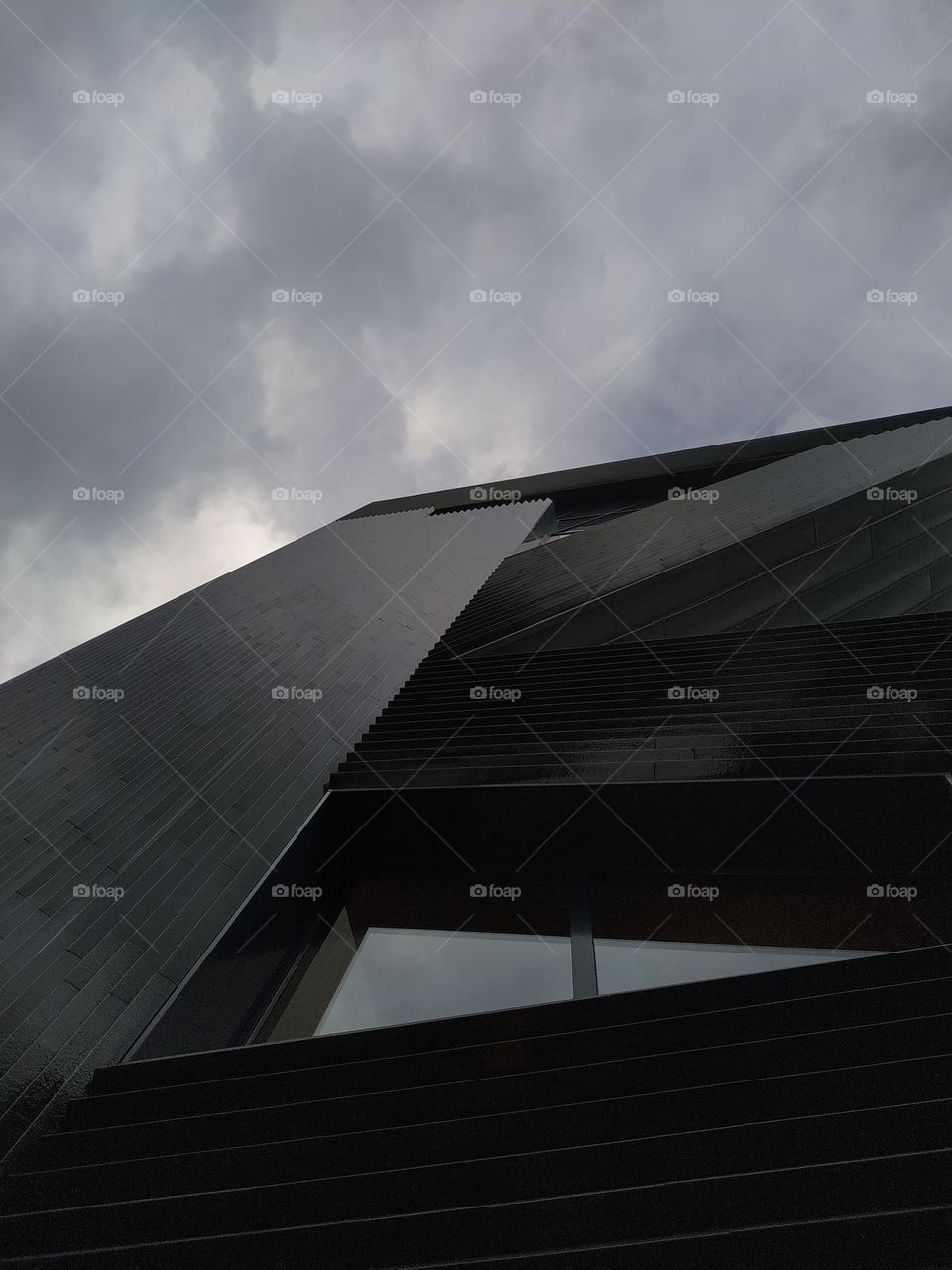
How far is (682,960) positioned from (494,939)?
734mm

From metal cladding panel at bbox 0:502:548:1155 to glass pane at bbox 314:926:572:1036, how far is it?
0.59 m

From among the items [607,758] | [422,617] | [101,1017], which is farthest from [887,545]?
[101,1017]

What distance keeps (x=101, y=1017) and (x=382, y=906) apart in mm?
1253

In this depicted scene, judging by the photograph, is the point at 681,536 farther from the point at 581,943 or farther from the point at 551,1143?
the point at 551,1143

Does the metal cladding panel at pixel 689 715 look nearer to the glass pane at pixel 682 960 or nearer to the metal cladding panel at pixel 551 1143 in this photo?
the glass pane at pixel 682 960

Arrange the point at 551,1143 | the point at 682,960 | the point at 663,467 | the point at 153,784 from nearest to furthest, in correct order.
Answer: the point at 551,1143
the point at 682,960
the point at 153,784
the point at 663,467

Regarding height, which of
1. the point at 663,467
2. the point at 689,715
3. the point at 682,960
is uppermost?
the point at 663,467

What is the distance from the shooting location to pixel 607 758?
154 inches

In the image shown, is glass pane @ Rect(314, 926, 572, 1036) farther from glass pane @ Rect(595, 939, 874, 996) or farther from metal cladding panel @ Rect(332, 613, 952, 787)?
metal cladding panel @ Rect(332, 613, 952, 787)

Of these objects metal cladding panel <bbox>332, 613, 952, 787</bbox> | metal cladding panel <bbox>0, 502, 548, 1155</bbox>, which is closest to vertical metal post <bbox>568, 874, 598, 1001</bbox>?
metal cladding panel <bbox>332, 613, 952, 787</bbox>

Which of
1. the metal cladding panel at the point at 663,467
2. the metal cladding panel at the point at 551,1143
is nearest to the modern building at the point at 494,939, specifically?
the metal cladding panel at the point at 551,1143

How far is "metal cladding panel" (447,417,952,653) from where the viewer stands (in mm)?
6512

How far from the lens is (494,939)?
3.32m

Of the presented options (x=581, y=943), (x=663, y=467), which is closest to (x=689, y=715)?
(x=581, y=943)
